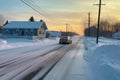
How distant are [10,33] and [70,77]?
7421cm

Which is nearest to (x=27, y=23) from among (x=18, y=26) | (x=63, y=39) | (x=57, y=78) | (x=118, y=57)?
(x=18, y=26)

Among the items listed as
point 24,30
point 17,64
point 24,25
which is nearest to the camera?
point 17,64

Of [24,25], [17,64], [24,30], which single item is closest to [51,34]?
[24,25]

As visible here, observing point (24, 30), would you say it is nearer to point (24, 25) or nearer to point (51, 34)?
point (24, 25)

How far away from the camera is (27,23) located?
282ft

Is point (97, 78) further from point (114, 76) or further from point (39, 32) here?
point (39, 32)

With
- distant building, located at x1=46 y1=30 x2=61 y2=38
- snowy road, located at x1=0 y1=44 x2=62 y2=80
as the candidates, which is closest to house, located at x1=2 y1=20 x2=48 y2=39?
distant building, located at x1=46 y1=30 x2=61 y2=38

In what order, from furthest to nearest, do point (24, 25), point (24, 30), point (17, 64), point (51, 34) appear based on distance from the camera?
point (51, 34), point (24, 25), point (24, 30), point (17, 64)

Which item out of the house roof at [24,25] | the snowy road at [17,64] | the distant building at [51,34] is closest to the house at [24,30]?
the house roof at [24,25]

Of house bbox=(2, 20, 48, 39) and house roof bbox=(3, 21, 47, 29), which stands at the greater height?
house roof bbox=(3, 21, 47, 29)

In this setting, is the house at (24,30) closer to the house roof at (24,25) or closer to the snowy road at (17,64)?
the house roof at (24,25)

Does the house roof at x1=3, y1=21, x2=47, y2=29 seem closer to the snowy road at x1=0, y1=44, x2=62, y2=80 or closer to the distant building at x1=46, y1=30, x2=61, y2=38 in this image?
the distant building at x1=46, y1=30, x2=61, y2=38

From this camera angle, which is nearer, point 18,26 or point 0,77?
point 0,77

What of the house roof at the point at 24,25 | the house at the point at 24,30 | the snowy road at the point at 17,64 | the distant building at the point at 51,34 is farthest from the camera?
the distant building at the point at 51,34
